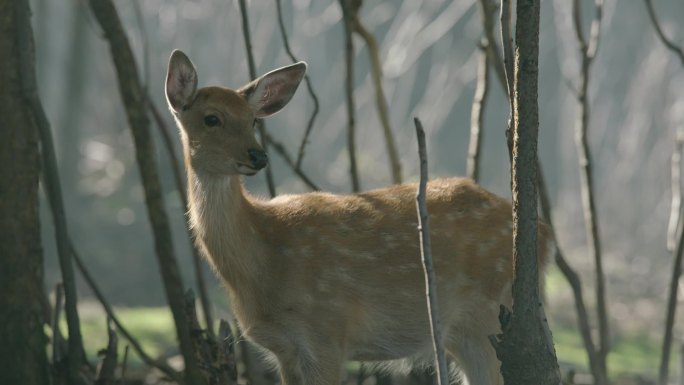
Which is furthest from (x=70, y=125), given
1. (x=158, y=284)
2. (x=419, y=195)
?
(x=419, y=195)

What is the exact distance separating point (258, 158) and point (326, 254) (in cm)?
68

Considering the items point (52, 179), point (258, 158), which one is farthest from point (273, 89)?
point (52, 179)

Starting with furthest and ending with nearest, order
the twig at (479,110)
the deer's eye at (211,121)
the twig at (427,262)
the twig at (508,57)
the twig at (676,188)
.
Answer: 1. the twig at (479,110)
2. the twig at (676,188)
3. the deer's eye at (211,121)
4. the twig at (508,57)
5. the twig at (427,262)

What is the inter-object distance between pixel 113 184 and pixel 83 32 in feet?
12.6

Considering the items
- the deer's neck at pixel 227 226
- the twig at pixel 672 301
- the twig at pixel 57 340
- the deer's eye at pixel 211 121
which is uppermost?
the deer's eye at pixel 211 121

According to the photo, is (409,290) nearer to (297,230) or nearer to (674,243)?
(297,230)

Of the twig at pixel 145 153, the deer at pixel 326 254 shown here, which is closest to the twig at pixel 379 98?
the deer at pixel 326 254

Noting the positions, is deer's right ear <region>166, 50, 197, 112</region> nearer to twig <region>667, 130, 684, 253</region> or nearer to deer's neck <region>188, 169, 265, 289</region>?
deer's neck <region>188, 169, 265, 289</region>

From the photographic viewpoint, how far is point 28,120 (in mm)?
6203

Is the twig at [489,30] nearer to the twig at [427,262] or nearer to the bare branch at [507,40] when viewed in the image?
the bare branch at [507,40]

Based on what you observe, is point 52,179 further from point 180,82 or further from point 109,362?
point 109,362

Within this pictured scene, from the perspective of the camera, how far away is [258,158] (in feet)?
18.6

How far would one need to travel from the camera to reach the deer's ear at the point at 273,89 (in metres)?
6.11

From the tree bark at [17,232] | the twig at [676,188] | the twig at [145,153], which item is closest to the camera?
the tree bark at [17,232]
